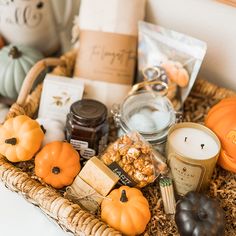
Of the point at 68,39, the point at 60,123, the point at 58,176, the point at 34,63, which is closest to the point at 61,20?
the point at 68,39

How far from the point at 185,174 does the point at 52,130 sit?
326 millimetres

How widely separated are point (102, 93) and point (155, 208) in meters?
0.34

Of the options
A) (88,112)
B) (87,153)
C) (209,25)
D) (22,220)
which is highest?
(209,25)

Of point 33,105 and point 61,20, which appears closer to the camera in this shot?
point 33,105

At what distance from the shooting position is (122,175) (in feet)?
2.79

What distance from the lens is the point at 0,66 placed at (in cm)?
111

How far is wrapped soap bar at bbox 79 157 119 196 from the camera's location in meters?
0.83

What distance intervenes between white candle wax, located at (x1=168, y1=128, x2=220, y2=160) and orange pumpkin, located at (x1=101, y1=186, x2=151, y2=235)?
0.13m

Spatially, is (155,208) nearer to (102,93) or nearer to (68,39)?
(102,93)

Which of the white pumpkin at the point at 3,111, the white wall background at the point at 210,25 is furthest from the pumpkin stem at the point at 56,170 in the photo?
the white wall background at the point at 210,25

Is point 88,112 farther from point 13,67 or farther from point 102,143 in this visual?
point 13,67

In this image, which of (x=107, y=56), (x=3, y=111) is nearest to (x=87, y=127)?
(x=107, y=56)

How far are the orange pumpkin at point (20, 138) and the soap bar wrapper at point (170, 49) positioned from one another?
0.35 metres

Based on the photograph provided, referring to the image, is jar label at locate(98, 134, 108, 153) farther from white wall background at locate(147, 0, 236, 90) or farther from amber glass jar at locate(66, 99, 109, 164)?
white wall background at locate(147, 0, 236, 90)
